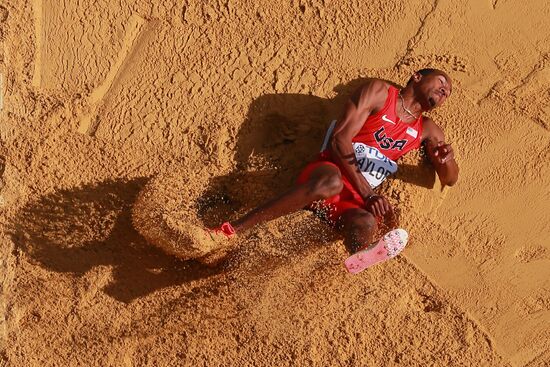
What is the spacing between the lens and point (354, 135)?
16.4ft

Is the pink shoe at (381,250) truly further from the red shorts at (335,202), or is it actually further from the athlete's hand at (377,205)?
the red shorts at (335,202)

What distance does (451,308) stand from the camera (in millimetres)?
5262

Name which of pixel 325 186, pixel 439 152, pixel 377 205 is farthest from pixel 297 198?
pixel 439 152

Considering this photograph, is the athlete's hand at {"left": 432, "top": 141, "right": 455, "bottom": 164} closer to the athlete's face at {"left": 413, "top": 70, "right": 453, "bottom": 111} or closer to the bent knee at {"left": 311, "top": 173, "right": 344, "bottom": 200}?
the athlete's face at {"left": 413, "top": 70, "right": 453, "bottom": 111}

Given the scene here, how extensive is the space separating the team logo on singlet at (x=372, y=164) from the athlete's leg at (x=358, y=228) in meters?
0.30

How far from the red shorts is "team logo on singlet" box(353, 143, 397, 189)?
0.54 feet

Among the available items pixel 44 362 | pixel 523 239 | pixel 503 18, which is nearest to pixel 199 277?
pixel 44 362

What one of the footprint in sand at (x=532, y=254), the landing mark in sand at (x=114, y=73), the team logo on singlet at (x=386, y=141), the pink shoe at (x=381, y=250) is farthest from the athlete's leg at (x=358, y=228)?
the landing mark in sand at (x=114, y=73)

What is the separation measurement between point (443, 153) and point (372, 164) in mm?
438

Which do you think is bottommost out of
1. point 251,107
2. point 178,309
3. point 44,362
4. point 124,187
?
point 44,362

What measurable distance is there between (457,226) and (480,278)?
1.16ft

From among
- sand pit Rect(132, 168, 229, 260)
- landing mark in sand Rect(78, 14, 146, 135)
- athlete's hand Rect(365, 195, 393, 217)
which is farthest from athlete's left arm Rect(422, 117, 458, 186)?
landing mark in sand Rect(78, 14, 146, 135)

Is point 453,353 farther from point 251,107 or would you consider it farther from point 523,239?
point 251,107

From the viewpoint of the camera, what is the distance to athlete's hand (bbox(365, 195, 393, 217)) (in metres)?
4.86
